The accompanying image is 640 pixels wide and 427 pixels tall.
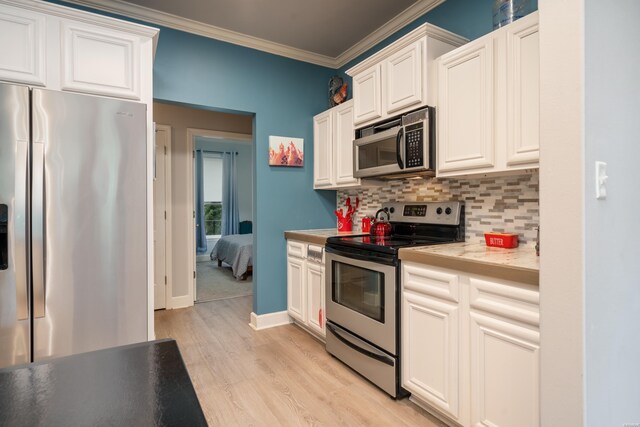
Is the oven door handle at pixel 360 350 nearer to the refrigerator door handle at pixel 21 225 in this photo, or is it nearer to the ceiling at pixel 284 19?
the refrigerator door handle at pixel 21 225

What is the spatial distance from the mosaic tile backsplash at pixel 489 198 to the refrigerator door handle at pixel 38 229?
93.4 inches

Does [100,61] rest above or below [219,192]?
above

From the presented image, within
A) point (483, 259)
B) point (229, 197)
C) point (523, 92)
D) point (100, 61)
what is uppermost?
point (100, 61)

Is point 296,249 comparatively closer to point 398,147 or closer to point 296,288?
point 296,288

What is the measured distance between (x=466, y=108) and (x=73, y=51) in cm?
226

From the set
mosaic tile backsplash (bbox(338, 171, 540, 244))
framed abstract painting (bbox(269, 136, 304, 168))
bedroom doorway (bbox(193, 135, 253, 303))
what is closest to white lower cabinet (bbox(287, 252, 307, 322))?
framed abstract painting (bbox(269, 136, 304, 168))

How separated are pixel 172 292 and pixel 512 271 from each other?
3.65 m

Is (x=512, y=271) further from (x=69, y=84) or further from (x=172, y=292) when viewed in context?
(x=172, y=292)

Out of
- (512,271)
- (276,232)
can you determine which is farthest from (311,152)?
(512,271)

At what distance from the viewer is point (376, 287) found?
6.98 feet

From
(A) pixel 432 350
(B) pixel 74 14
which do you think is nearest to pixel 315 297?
(A) pixel 432 350

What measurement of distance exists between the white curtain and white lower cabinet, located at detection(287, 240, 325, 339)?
15.8 feet

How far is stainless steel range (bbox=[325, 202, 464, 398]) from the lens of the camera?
201 centimetres

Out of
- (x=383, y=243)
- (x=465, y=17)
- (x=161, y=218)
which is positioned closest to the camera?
(x=383, y=243)
